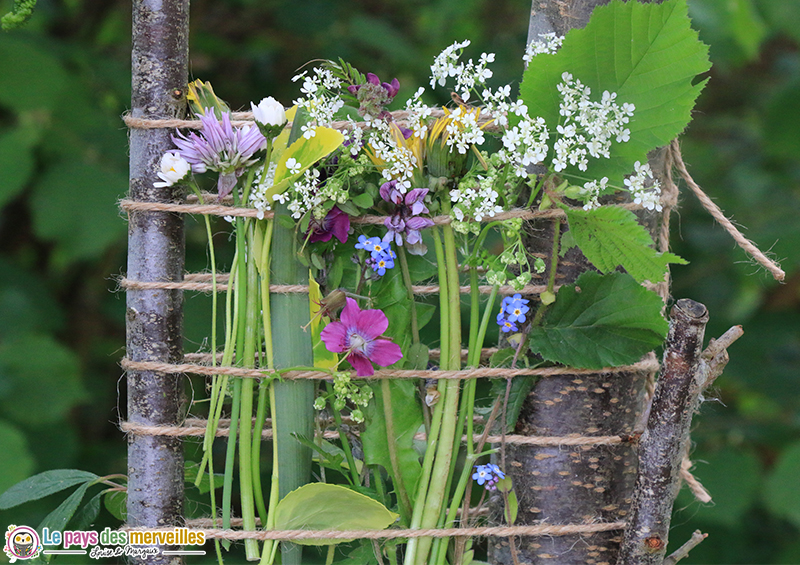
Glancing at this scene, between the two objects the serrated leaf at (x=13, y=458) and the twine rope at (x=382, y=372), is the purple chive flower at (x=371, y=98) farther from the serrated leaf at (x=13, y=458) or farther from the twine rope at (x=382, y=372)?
the serrated leaf at (x=13, y=458)

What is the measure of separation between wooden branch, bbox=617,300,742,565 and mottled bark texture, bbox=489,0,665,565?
1.5 inches

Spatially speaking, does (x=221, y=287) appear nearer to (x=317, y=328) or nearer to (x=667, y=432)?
(x=317, y=328)

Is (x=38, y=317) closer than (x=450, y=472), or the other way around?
(x=450, y=472)

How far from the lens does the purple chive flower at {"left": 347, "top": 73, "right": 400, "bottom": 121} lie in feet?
1.60

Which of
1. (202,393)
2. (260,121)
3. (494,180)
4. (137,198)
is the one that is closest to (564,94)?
(494,180)

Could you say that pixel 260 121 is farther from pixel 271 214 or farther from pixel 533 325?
pixel 533 325

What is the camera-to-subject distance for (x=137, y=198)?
53 cm

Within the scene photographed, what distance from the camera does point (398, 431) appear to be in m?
0.52

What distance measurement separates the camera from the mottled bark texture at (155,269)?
524mm

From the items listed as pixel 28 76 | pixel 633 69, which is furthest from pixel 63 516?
pixel 28 76

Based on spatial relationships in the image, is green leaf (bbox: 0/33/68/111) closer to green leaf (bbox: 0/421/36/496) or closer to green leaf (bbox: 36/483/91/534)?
green leaf (bbox: 0/421/36/496)

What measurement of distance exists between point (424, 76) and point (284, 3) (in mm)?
316

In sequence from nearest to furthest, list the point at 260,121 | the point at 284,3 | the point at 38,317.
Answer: the point at 260,121 → the point at 38,317 → the point at 284,3

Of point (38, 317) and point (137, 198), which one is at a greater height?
point (137, 198)
